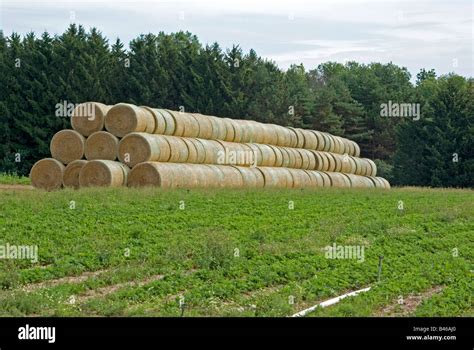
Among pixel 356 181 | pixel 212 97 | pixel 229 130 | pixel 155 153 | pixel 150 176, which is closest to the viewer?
pixel 150 176

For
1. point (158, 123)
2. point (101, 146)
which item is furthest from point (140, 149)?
point (158, 123)

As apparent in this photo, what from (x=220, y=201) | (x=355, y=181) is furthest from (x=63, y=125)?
(x=220, y=201)

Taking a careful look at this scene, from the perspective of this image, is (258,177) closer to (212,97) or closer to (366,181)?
(366,181)

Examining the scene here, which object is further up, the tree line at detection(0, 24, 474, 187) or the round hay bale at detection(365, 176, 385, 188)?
the tree line at detection(0, 24, 474, 187)

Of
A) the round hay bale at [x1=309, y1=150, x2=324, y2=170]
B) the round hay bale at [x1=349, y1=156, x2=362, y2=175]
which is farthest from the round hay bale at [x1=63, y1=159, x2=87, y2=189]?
the round hay bale at [x1=349, y1=156, x2=362, y2=175]

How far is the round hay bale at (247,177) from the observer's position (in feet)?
98.3

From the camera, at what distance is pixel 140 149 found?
87.8 ft

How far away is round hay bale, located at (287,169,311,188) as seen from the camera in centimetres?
3378

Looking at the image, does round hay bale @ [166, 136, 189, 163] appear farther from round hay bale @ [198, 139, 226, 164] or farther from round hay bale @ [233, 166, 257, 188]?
round hay bale @ [233, 166, 257, 188]

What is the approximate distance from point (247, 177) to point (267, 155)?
2.89 meters

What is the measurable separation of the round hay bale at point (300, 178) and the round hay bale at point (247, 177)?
3.30m

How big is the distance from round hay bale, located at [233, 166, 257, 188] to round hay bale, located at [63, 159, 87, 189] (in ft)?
17.8

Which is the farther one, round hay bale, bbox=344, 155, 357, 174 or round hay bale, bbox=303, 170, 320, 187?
round hay bale, bbox=344, 155, 357, 174
